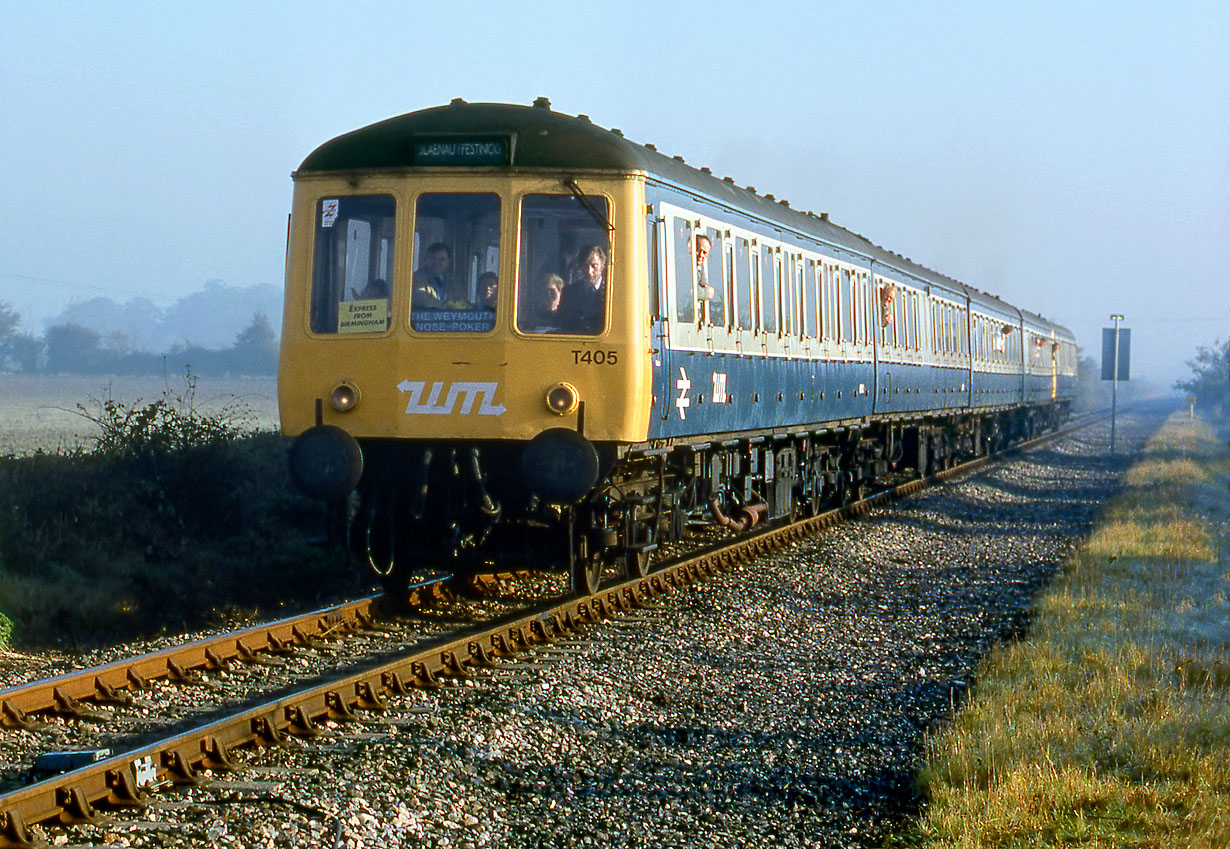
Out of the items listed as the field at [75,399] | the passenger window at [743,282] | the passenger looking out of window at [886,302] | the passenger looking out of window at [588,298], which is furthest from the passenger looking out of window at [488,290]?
the passenger looking out of window at [886,302]

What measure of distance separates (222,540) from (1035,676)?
7757mm

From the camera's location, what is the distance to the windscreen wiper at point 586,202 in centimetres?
967

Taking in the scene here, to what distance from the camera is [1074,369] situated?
186 ft

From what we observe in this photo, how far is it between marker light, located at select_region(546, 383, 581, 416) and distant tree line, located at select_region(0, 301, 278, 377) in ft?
203

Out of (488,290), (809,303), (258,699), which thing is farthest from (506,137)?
(809,303)

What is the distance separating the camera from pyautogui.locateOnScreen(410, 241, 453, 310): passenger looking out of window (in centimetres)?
973

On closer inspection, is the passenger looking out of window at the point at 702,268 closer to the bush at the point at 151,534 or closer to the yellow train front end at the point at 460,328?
the yellow train front end at the point at 460,328

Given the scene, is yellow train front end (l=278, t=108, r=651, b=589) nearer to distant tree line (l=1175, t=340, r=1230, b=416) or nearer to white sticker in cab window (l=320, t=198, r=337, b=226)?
white sticker in cab window (l=320, t=198, r=337, b=226)

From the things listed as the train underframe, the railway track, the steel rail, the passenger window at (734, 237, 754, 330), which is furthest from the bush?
the passenger window at (734, 237, 754, 330)

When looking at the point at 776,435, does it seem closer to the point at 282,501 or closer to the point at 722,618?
the point at 722,618

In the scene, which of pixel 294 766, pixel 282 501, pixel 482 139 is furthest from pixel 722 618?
pixel 282 501

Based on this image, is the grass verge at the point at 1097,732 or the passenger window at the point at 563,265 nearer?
the grass verge at the point at 1097,732

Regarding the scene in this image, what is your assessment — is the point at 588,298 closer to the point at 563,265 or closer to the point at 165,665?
the point at 563,265

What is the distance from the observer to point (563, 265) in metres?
9.75
